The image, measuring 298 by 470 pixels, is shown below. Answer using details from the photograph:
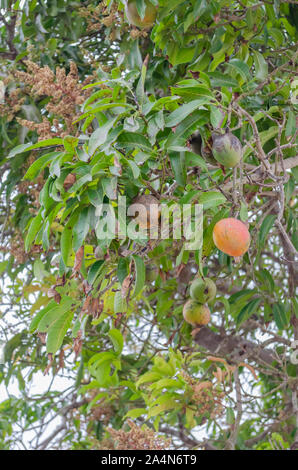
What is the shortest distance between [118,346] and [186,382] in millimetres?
243

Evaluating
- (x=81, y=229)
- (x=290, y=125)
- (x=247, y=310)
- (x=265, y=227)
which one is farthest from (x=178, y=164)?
(x=247, y=310)

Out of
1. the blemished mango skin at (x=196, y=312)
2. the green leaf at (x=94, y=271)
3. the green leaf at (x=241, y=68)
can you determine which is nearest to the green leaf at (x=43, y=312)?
the green leaf at (x=94, y=271)

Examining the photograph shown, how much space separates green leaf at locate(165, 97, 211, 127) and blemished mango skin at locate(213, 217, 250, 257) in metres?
0.20

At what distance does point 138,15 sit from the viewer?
5.15ft

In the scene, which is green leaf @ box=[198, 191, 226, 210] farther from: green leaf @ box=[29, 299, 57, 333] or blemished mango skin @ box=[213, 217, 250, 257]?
green leaf @ box=[29, 299, 57, 333]

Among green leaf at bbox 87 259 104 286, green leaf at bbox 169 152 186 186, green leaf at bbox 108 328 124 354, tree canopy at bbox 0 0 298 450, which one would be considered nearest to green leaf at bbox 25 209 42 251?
tree canopy at bbox 0 0 298 450

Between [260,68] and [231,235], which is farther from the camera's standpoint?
[260,68]

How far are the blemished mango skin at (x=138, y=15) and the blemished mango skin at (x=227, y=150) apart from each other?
0.49m

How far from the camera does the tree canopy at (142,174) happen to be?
1271 millimetres

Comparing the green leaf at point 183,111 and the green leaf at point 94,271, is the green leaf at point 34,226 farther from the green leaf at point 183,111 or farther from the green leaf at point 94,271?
the green leaf at point 183,111

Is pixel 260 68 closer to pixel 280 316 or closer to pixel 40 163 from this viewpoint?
pixel 40 163

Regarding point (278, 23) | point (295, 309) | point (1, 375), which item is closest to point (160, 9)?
point (278, 23)

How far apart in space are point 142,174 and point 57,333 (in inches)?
16.4
